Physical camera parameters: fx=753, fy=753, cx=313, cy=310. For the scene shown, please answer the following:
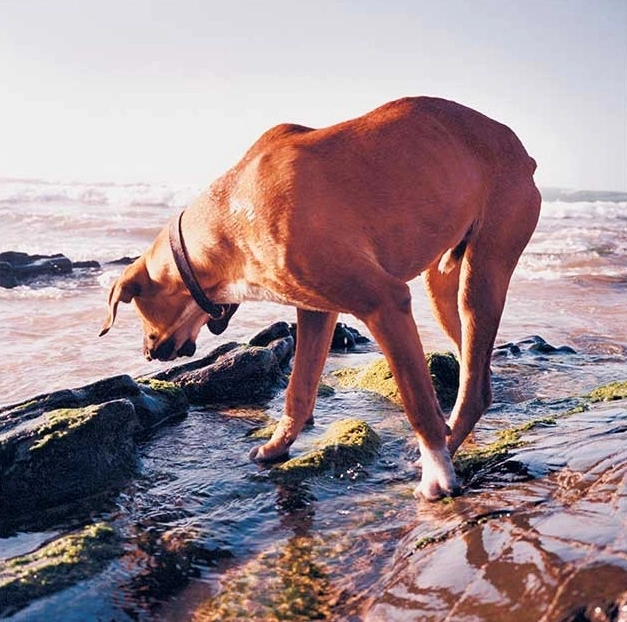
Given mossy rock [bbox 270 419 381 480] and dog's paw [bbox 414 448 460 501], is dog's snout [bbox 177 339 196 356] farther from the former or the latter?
dog's paw [bbox 414 448 460 501]

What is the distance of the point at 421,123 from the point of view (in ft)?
14.8

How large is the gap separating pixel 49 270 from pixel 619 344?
11233 millimetres

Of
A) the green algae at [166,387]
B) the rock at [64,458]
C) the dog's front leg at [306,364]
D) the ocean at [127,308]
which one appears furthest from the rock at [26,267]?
Result: the dog's front leg at [306,364]

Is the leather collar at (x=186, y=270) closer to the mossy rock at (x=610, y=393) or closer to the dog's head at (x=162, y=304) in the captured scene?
the dog's head at (x=162, y=304)

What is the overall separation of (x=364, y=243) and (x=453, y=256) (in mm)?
935

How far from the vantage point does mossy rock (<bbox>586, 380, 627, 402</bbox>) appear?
5938mm

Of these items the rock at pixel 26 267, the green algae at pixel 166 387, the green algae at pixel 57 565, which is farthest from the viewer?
the rock at pixel 26 267

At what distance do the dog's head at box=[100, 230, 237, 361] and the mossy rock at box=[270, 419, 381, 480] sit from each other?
1034 millimetres

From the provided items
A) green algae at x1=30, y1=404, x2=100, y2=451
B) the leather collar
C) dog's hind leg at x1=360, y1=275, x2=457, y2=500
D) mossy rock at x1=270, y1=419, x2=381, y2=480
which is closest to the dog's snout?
the leather collar

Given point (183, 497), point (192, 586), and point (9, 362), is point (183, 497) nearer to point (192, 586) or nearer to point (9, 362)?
point (192, 586)

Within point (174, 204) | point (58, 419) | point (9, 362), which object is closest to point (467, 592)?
point (58, 419)

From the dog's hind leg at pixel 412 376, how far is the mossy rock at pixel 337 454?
646 mm

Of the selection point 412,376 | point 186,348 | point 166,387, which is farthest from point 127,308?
point 412,376

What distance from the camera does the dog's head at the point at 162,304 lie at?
473 cm
